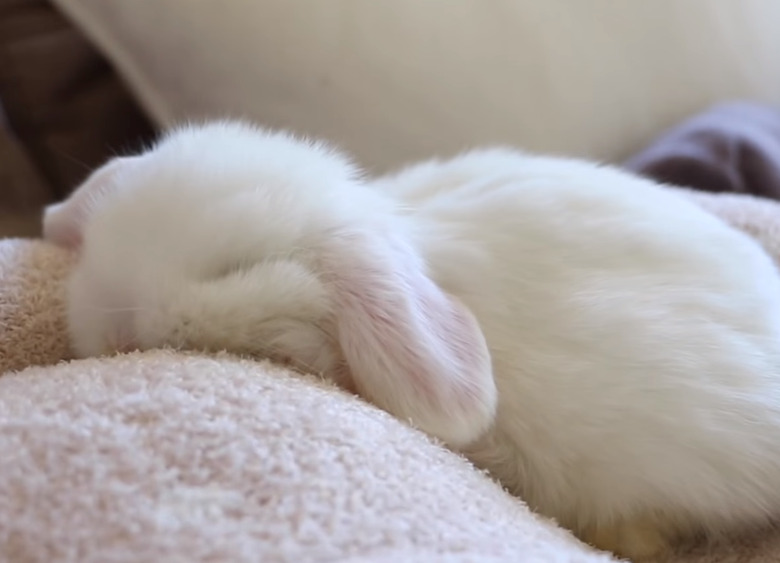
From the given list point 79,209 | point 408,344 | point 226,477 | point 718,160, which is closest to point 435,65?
point 718,160

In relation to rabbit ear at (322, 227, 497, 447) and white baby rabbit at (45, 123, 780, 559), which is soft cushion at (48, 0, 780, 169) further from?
rabbit ear at (322, 227, 497, 447)

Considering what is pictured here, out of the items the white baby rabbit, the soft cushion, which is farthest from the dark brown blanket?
the white baby rabbit

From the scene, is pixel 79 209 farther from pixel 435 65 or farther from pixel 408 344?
pixel 435 65

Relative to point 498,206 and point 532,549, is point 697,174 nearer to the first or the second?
point 498,206

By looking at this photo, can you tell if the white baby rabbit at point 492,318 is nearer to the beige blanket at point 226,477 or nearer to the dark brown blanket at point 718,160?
the beige blanket at point 226,477

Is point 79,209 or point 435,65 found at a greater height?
point 435,65

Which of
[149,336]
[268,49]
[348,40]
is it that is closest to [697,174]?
[348,40]
